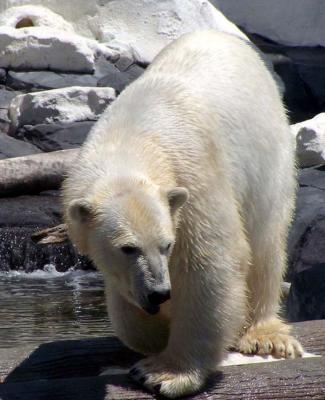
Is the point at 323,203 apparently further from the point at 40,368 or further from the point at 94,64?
the point at 94,64

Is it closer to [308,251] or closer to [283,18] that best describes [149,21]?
[283,18]

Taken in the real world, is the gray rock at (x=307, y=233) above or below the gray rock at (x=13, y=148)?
above

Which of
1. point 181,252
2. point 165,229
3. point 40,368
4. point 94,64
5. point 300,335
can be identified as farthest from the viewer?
point 94,64

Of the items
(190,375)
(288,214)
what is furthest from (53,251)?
(190,375)

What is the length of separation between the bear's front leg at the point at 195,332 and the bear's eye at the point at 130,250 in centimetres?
34

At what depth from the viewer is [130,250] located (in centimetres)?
331

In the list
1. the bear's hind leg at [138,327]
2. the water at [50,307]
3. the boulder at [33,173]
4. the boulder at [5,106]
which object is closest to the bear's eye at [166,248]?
the bear's hind leg at [138,327]

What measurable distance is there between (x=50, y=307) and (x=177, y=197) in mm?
4716

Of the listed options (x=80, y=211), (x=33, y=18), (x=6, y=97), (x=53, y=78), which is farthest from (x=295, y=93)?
(x=80, y=211)

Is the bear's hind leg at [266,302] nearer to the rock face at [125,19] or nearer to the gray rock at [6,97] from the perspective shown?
the gray rock at [6,97]

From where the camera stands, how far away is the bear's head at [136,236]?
3.29 metres

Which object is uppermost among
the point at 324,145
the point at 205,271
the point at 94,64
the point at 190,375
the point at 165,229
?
the point at 165,229

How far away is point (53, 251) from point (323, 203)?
2626 mm

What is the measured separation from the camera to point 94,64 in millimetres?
13430
